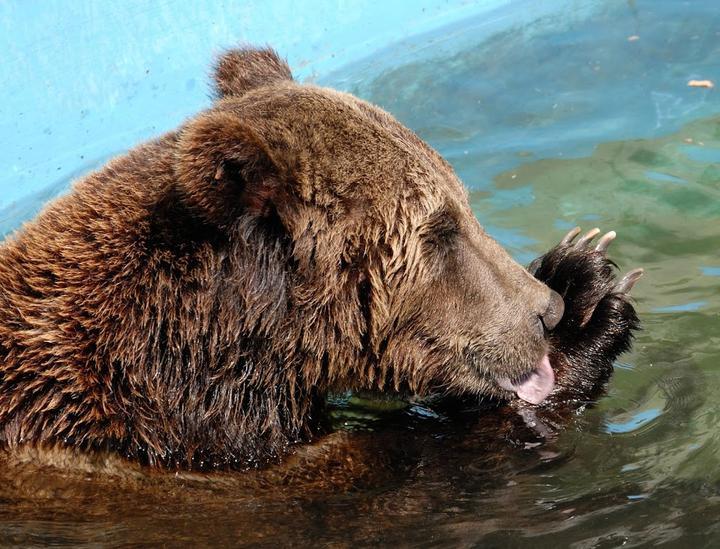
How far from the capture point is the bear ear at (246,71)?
238 inches

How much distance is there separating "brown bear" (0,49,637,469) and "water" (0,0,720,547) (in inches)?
14.8

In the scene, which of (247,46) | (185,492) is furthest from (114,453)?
(247,46)

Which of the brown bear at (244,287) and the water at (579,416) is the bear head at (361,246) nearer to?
the brown bear at (244,287)

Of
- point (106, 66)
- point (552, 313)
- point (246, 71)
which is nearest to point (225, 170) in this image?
point (246, 71)

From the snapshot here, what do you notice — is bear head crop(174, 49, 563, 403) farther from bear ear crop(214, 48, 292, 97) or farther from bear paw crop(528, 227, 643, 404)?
bear paw crop(528, 227, 643, 404)

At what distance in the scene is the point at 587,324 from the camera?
633 centimetres

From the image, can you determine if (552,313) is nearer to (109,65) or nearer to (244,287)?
(244,287)

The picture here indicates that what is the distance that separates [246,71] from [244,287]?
168 centimetres

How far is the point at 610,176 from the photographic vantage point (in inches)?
368

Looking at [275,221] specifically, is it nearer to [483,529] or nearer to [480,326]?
[480,326]

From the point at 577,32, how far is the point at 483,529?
30.5 ft

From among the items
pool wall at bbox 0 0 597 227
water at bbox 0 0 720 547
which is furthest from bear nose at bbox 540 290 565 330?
pool wall at bbox 0 0 597 227

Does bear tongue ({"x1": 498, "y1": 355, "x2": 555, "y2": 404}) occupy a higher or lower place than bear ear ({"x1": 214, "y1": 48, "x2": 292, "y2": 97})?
lower

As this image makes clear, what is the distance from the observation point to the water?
486 cm
